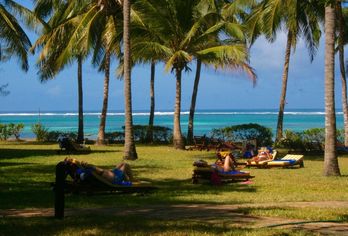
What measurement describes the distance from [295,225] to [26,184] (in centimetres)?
665

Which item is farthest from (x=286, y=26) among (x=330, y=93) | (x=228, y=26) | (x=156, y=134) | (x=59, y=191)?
(x=59, y=191)

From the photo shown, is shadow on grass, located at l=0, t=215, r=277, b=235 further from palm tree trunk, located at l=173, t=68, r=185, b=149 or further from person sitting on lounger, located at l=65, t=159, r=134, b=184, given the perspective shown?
palm tree trunk, located at l=173, t=68, r=185, b=149

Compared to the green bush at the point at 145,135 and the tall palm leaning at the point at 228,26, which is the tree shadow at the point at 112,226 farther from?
the green bush at the point at 145,135

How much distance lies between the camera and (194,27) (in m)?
22.6

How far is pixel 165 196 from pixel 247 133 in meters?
18.3

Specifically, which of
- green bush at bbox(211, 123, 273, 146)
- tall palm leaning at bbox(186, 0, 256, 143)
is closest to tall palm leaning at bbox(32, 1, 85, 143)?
tall palm leaning at bbox(186, 0, 256, 143)

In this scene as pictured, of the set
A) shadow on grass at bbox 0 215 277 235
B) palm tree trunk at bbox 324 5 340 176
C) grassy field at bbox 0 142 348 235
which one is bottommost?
grassy field at bbox 0 142 348 235

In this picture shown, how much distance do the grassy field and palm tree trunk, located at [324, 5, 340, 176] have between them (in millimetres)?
442

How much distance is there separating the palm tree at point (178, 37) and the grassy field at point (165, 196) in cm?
580

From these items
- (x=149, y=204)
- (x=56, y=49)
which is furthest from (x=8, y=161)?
(x=56, y=49)

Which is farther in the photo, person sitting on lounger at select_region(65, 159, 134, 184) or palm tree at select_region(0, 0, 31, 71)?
palm tree at select_region(0, 0, 31, 71)

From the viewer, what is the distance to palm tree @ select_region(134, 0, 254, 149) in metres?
22.5

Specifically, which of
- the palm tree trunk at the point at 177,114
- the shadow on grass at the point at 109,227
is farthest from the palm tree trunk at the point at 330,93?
the palm tree trunk at the point at 177,114

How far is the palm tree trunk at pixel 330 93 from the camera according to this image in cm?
1360
